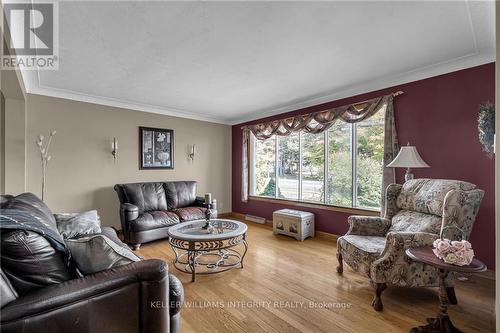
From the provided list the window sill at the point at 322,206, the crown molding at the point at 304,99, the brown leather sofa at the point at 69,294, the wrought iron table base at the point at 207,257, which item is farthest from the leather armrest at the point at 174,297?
the crown molding at the point at 304,99

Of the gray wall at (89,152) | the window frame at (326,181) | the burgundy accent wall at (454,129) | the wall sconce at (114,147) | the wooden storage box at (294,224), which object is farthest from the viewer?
the wall sconce at (114,147)

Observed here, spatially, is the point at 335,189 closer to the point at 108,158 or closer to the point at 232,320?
the point at 232,320

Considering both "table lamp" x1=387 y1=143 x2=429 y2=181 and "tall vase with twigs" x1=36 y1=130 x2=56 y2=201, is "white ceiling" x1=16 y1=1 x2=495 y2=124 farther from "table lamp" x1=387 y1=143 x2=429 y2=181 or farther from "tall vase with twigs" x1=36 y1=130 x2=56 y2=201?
"table lamp" x1=387 y1=143 x2=429 y2=181

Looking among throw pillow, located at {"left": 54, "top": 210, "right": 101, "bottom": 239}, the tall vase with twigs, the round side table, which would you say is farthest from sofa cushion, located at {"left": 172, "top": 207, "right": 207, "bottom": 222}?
the round side table

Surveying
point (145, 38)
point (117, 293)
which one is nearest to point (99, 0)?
point (145, 38)

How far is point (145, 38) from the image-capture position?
2.25 m

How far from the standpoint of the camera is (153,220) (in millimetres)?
3768

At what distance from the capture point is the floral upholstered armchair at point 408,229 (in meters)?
2.04

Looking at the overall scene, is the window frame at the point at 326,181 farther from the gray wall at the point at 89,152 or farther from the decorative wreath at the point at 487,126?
the gray wall at the point at 89,152

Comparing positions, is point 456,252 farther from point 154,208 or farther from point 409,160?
point 154,208

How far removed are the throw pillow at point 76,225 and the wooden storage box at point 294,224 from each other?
9.13 feet

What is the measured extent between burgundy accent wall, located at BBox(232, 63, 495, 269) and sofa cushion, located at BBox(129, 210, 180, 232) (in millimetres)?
3459

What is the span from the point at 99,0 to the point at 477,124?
377 centimetres

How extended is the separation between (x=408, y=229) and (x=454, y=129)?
1.39 meters
